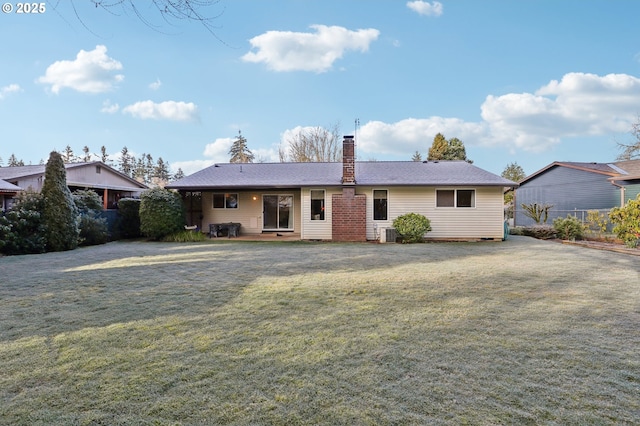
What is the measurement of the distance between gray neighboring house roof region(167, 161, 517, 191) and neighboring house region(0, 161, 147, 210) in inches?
346

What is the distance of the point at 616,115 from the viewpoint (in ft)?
74.3

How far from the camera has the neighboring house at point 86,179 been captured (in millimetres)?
19255

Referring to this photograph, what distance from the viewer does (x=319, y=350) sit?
3072 mm

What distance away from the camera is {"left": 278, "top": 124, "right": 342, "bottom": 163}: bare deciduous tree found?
31.2 m

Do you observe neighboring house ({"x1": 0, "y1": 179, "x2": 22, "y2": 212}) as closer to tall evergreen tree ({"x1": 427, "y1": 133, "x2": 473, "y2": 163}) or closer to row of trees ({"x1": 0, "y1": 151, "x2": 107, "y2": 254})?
row of trees ({"x1": 0, "y1": 151, "x2": 107, "y2": 254})

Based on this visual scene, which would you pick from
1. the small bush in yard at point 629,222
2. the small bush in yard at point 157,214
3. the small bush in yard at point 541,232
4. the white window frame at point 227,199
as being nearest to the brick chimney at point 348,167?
the white window frame at point 227,199

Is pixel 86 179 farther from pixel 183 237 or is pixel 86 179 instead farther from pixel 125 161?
pixel 125 161

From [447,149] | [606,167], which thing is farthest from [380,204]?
[447,149]

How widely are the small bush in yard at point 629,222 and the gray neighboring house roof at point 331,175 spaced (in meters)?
3.28

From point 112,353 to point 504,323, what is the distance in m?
3.99

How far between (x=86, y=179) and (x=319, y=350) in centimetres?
2517

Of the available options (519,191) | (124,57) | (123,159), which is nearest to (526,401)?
(124,57)

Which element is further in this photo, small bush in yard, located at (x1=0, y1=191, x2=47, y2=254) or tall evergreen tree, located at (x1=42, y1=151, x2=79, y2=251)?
tall evergreen tree, located at (x1=42, y1=151, x2=79, y2=251)

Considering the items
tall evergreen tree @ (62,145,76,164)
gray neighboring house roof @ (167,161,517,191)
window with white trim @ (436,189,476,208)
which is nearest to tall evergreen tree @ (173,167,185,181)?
tall evergreen tree @ (62,145,76,164)
